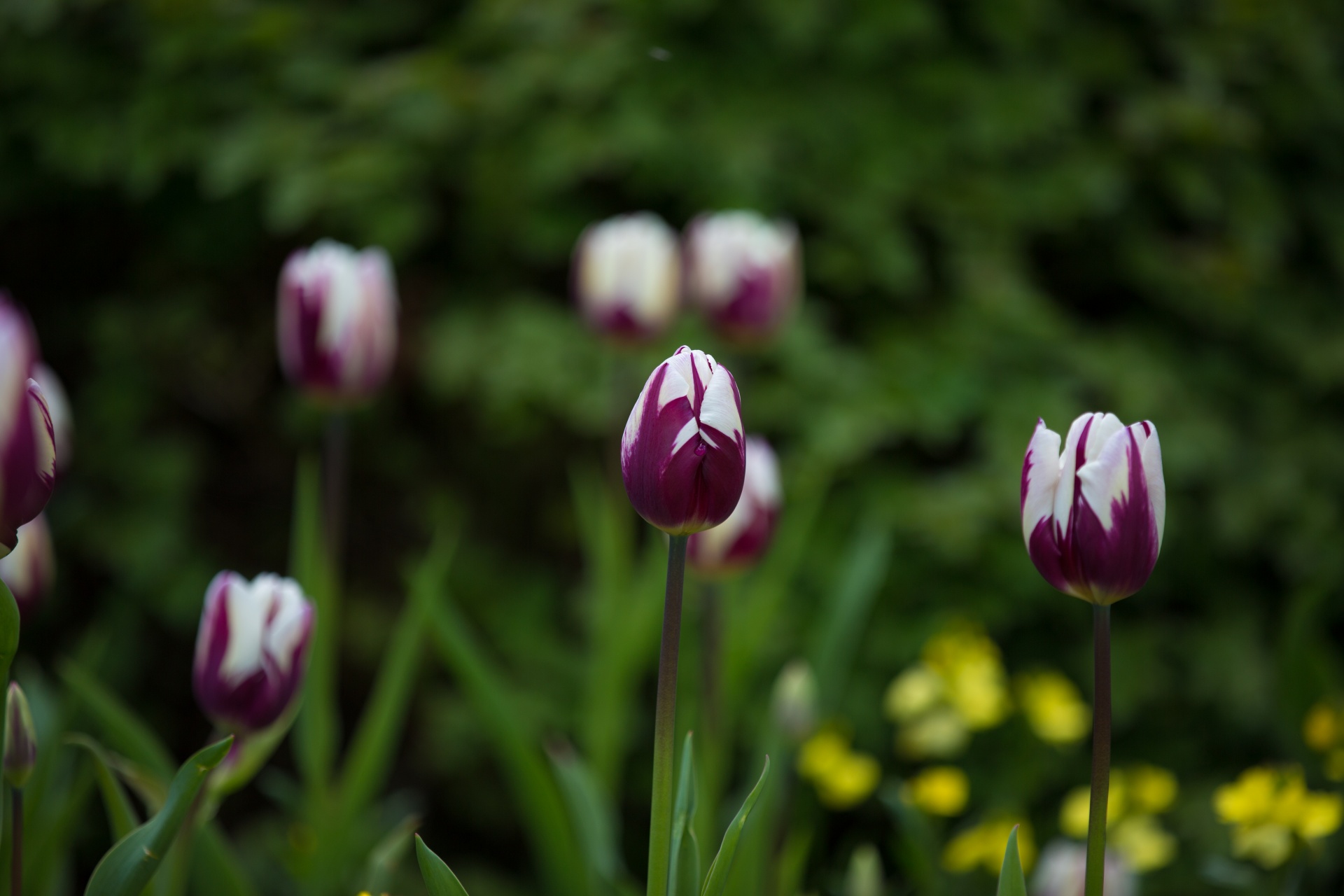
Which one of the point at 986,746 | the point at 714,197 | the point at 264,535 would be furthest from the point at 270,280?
the point at 986,746

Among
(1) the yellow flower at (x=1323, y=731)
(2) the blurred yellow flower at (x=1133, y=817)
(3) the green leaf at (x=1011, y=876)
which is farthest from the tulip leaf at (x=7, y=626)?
(1) the yellow flower at (x=1323, y=731)

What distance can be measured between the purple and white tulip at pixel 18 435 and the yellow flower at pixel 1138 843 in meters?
1.13

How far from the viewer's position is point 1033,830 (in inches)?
65.1

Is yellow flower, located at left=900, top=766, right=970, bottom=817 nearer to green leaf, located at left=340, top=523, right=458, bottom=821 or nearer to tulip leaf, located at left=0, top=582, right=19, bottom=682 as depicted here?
green leaf, located at left=340, top=523, right=458, bottom=821

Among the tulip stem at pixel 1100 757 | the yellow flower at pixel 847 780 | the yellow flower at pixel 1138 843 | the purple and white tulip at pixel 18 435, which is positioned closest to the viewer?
the purple and white tulip at pixel 18 435

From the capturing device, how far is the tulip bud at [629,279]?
4.67 ft

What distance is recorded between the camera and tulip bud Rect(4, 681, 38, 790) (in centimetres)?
77

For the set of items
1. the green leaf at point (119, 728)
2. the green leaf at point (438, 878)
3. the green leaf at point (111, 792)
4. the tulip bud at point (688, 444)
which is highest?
the tulip bud at point (688, 444)

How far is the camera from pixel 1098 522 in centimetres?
67

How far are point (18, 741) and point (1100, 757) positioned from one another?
31.0 inches

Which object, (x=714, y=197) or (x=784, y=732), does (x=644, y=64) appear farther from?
(x=784, y=732)

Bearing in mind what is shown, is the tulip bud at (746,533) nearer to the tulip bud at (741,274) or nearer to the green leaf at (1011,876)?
the tulip bud at (741,274)

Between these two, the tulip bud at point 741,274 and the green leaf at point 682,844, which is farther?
the tulip bud at point 741,274

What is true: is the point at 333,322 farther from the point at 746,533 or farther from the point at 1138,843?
the point at 1138,843
